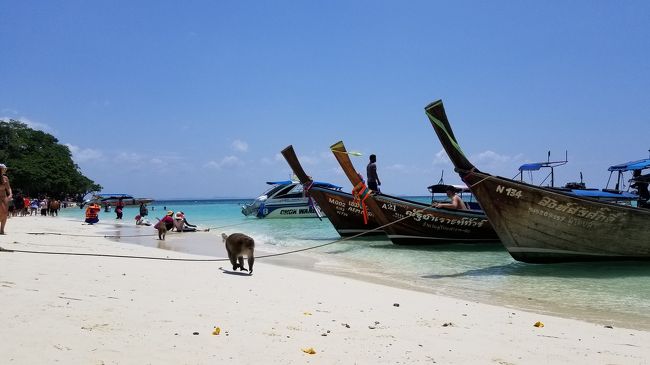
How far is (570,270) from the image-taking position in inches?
363

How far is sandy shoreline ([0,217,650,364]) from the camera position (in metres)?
3.11

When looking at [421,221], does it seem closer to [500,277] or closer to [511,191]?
[511,191]

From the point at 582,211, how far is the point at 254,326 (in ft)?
25.0

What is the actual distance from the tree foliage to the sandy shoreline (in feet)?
169

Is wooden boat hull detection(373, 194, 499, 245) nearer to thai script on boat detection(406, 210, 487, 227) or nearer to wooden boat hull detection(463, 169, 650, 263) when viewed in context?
thai script on boat detection(406, 210, 487, 227)

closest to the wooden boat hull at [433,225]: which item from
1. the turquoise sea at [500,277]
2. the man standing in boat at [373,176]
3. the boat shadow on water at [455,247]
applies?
the boat shadow on water at [455,247]

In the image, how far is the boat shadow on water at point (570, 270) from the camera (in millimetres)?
8727

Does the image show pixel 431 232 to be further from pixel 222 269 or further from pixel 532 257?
pixel 222 269

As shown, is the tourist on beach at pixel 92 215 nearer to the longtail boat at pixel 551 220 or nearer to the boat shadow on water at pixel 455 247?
the boat shadow on water at pixel 455 247

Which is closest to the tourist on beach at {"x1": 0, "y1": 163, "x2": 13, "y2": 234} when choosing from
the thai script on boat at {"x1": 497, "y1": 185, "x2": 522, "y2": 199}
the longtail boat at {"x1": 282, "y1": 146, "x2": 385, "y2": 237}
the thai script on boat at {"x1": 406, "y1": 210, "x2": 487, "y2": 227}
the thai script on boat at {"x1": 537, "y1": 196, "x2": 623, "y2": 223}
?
the longtail boat at {"x1": 282, "y1": 146, "x2": 385, "y2": 237}

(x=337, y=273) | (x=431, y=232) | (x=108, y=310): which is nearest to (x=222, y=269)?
(x=337, y=273)

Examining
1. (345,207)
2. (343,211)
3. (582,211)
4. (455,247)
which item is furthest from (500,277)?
(343,211)

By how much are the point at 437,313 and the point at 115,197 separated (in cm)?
5967

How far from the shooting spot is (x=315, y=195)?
17.0 meters
